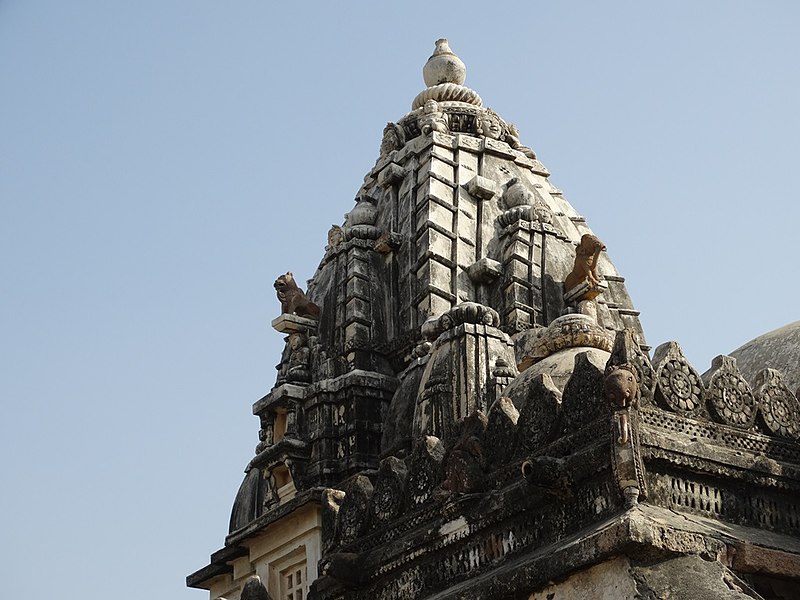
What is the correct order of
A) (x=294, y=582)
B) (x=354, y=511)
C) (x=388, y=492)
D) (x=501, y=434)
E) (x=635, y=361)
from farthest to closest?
(x=294, y=582) → (x=354, y=511) → (x=388, y=492) → (x=501, y=434) → (x=635, y=361)

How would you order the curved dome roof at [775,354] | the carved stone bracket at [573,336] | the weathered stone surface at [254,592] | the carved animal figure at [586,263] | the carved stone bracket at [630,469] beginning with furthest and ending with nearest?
the carved animal figure at [586,263], the curved dome roof at [775,354], the weathered stone surface at [254,592], the carved stone bracket at [573,336], the carved stone bracket at [630,469]

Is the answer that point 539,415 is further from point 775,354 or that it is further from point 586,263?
point 586,263

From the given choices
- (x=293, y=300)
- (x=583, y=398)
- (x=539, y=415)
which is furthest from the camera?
(x=293, y=300)

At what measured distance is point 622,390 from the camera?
12367 millimetres

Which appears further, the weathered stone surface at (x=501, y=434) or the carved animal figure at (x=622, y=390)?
the weathered stone surface at (x=501, y=434)

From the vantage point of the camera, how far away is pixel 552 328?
1627 cm

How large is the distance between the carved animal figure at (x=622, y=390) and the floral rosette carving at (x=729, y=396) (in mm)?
1139

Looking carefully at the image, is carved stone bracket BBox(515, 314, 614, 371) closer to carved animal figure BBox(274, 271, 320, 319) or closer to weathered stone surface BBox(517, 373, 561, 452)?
weathered stone surface BBox(517, 373, 561, 452)

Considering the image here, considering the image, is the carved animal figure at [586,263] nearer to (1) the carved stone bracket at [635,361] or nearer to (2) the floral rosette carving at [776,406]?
(2) the floral rosette carving at [776,406]

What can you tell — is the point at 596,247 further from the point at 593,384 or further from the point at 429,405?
the point at 593,384

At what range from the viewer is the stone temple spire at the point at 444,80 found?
26094 mm

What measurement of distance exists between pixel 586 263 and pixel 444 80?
6.40m

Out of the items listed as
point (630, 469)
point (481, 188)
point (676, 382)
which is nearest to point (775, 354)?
point (481, 188)

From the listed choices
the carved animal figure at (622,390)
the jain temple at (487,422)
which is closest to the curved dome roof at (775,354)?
the jain temple at (487,422)
